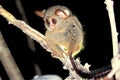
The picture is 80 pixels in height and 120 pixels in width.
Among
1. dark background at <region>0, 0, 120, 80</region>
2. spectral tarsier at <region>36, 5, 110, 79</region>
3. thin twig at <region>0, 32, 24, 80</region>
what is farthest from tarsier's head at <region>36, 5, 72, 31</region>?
dark background at <region>0, 0, 120, 80</region>

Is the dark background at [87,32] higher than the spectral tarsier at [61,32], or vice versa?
the dark background at [87,32]

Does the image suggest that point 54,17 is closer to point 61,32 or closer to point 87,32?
point 61,32

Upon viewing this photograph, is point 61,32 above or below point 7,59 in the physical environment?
below

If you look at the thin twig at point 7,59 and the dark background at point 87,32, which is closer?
the thin twig at point 7,59

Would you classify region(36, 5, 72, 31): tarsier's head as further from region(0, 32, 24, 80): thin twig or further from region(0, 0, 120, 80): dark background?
region(0, 0, 120, 80): dark background

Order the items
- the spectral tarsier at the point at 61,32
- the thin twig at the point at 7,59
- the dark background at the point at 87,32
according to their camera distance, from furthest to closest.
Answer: the dark background at the point at 87,32 → the thin twig at the point at 7,59 → the spectral tarsier at the point at 61,32

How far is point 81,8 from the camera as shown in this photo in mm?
2303

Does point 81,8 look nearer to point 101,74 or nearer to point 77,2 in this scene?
point 77,2

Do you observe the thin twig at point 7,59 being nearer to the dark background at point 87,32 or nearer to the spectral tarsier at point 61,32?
the spectral tarsier at point 61,32

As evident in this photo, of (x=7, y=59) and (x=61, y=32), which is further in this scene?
(x=7, y=59)

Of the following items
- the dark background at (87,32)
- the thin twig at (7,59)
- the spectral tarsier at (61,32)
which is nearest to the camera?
the spectral tarsier at (61,32)

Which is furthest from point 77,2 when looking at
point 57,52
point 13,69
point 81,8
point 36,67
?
point 57,52

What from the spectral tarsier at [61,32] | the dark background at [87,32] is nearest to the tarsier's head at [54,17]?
the spectral tarsier at [61,32]

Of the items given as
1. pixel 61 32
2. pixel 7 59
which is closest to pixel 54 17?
pixel 61 32
